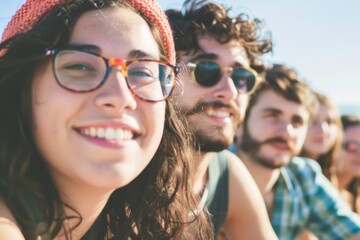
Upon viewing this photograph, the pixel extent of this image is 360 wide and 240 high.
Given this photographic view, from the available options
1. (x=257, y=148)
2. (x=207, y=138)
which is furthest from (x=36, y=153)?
(x=257, y=148)

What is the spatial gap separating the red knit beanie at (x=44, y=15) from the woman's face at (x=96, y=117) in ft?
0.44

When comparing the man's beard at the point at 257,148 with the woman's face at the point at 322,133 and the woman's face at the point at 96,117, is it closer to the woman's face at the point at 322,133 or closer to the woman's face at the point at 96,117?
the woman's face at the point at 322,133

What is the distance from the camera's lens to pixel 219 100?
2.76 meters

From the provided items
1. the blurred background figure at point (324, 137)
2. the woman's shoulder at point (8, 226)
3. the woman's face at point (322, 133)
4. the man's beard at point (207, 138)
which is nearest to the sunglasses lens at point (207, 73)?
the man's beard at point (207, 138)

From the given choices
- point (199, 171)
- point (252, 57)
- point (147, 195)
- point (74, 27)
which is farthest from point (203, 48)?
point (74, 27)

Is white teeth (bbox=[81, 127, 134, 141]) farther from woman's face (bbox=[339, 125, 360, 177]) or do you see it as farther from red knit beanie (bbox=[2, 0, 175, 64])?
woman's face (bbox=[339, 125, 360, 177])

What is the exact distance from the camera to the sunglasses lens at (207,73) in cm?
269

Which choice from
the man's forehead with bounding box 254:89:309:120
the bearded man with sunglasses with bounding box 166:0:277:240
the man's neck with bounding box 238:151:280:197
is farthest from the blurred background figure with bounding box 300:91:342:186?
the bearded man with sunglasses with bounding box 166:0:277:240

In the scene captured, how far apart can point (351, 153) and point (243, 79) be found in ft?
14.9

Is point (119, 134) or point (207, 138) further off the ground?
point (119, 134)

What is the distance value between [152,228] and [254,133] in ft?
7.59

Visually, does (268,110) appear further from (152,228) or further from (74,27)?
(74,27)

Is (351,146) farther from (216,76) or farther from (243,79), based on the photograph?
(216,76)

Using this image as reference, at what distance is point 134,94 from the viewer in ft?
5.25
